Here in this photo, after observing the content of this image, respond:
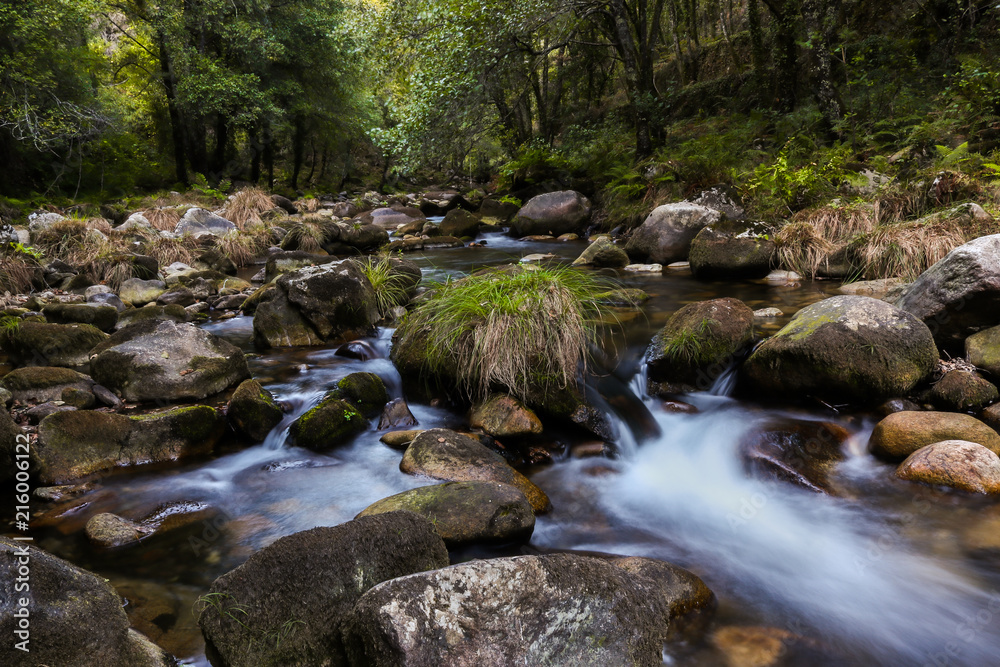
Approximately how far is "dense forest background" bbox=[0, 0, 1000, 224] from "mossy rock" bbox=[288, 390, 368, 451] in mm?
8095

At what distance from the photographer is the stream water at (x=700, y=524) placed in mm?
2734

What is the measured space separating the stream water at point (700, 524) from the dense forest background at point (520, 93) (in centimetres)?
612

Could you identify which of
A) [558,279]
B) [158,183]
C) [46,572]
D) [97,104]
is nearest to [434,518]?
[46,572]

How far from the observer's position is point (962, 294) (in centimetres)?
481

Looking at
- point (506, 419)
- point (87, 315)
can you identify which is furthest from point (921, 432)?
point (87, 315)

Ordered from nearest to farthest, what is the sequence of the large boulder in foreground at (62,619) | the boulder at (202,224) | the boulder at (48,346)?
the large boulder in foreground at (62,619), the boulder at (48,346), the boulder at (202,224)

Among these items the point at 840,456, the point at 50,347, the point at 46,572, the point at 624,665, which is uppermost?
the point at 50,347

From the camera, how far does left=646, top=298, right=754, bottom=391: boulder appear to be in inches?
199

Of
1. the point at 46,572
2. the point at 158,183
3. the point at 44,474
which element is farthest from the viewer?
the point at 158,183

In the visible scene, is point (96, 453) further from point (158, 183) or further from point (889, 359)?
point (158, 183)

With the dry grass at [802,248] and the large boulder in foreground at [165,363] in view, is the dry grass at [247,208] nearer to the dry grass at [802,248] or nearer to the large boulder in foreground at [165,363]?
the large boulder in foreground at [165,363]

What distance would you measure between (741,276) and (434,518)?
22.3 feet

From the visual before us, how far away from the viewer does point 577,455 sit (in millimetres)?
4336

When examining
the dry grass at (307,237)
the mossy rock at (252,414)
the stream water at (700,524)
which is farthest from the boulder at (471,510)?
the dry grass at (307,237)
